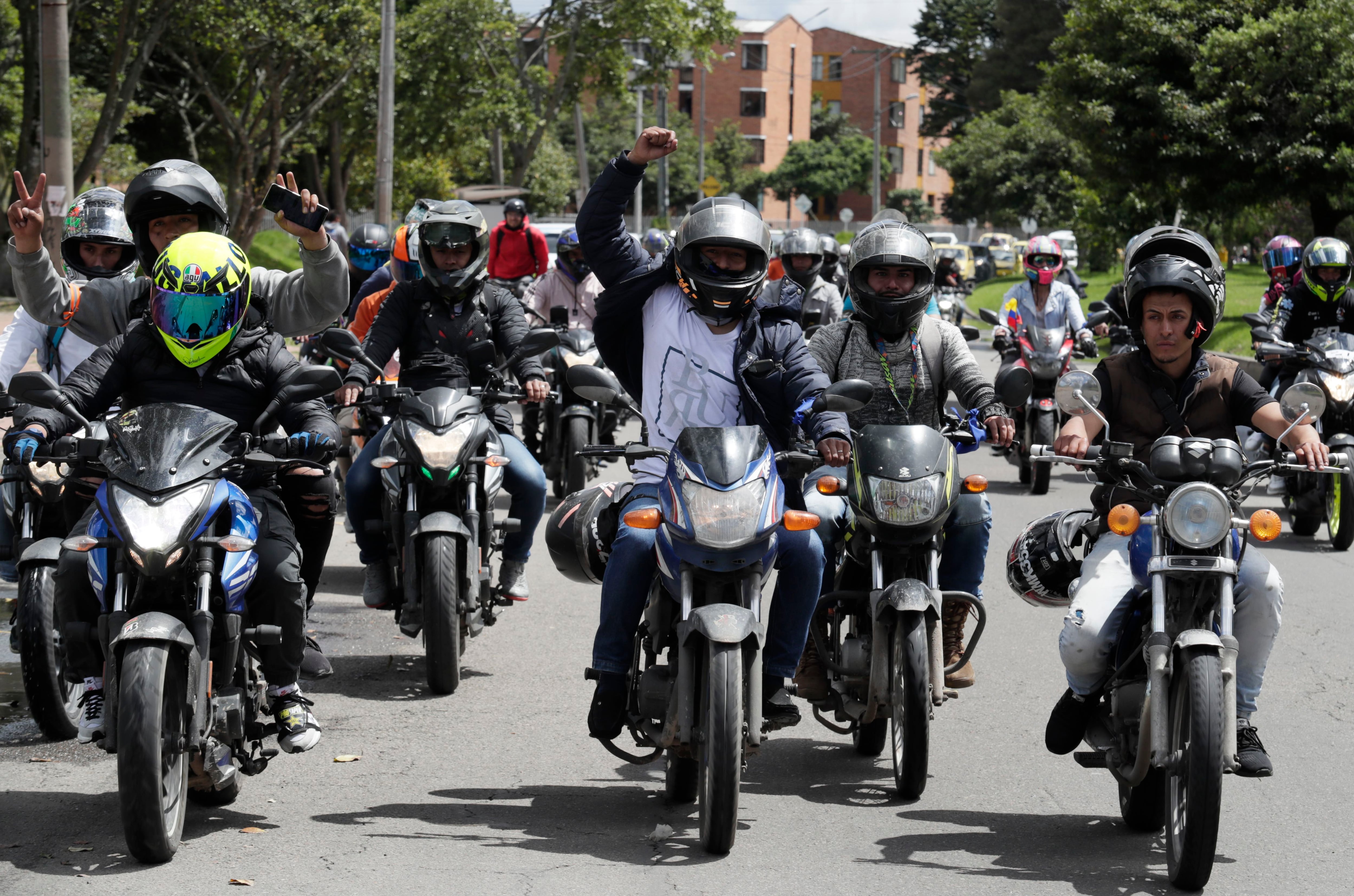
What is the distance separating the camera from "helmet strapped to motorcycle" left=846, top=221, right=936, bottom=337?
609 cm

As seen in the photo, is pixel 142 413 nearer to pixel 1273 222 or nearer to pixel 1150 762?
pixel 1150 762

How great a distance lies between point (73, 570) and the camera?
475 cm

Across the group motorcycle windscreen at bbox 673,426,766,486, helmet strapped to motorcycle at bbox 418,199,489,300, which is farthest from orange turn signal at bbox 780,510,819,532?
helmet strapped to motorcycle at bbox 418,199,489,300

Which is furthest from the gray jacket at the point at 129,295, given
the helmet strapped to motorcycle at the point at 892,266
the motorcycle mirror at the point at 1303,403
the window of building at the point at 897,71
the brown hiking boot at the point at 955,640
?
the window of building at the point at 897,71

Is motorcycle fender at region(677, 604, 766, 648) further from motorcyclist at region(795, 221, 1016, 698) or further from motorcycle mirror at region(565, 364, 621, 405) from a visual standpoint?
motorcyclist at region(795, 221, 1016, 698)

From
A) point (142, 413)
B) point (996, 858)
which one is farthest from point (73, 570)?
point (996, 858)

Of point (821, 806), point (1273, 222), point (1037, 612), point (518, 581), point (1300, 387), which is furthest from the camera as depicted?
point (1273, 222)

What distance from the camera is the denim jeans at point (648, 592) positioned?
16.8 ft

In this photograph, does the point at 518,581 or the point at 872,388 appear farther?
the point at 518,581

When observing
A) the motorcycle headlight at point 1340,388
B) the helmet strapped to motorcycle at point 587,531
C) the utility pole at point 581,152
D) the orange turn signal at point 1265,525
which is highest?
the utility pole at point 581,152

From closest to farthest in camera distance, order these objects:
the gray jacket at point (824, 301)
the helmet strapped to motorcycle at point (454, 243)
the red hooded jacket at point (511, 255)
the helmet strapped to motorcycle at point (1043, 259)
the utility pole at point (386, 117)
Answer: the helmet strapped to motorcycle at point (454, 243)
the helmet strapped to motorcycle at point (1043, 259)
the gray jacket at point (824, 301)
the red hooded jacket at point (511, 255)
the utility pole at point (386, 117)

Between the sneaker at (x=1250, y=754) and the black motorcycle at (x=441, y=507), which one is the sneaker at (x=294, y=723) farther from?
the sneaker at (x=1250, y=754)

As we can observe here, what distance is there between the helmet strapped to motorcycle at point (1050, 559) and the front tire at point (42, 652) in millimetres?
3285

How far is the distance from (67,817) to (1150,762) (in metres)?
3.21
